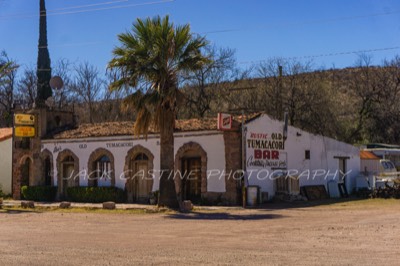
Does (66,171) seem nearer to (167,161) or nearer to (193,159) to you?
(193,159)

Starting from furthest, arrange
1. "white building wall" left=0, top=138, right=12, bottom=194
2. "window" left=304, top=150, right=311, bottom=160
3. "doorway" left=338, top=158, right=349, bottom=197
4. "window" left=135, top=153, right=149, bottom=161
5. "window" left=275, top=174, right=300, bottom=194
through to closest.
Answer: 1. "white building wall" left=0, top=138, right=12, bottom=194
2. "doorway" left=338, top=158, right=349, bottom=197
3. "window" left=304, top=150, right=311, bottom=160
4. "window" left=135, top=153, right=149, bottom=161
5. "window" left=275, top=174, right=300, bottom=194

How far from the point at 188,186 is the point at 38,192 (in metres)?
9.09

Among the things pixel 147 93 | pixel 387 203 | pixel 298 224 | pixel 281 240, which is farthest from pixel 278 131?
pixel 281 240

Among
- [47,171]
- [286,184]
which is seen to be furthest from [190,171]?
[47,171]

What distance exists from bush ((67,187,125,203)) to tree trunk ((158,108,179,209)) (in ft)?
18.6

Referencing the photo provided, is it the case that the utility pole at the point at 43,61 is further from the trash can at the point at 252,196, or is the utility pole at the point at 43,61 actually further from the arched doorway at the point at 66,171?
the trash can at the point at 252,196

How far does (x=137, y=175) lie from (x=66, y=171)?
16.6ft

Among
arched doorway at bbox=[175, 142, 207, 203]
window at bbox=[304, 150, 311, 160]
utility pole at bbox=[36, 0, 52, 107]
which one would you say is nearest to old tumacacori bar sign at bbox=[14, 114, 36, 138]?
arched doorway at bbox=[175, 142, 207, 203]

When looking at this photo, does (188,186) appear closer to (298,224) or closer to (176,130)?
(176,130)

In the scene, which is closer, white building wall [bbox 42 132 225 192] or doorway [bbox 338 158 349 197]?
white building wall [bbox 42 132 225 192]

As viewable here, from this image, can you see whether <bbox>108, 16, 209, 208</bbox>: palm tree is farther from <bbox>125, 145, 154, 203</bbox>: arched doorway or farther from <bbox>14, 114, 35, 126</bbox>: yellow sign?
<bbox>14, 114, 35, 126</bbox>: yellow sign

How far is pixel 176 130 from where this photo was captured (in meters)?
27.6

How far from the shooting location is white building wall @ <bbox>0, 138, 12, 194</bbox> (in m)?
34.8

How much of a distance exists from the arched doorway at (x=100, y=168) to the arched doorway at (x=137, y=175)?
1.19 metres
